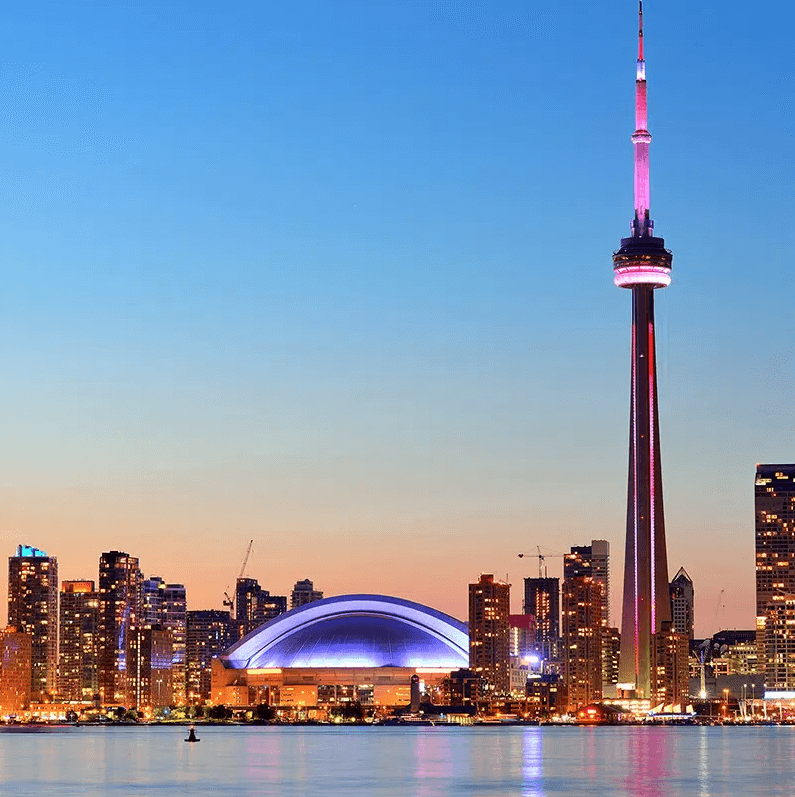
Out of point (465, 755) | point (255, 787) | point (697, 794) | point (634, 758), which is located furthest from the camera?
point (465, 755)

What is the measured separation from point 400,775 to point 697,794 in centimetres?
3096

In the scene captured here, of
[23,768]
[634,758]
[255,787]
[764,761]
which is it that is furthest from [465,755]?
[255,787]

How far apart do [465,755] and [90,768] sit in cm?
4148

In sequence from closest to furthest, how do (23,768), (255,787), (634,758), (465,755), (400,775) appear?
(255,787), (400,775), (23,768), (634,758), (465,755)

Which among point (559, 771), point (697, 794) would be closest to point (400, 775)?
point (559, 771)

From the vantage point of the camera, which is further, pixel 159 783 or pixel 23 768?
pixel 23 768

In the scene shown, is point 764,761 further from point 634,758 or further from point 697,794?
point 697,794

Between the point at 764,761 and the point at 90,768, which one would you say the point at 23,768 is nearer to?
the point at 90,768

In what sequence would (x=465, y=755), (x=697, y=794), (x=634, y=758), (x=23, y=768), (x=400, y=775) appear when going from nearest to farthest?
(x=697, y=794), (x=400, y=775), (x=23, y=768), (x=634, y=758), (x=465, y=755)

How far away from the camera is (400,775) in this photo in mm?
145875

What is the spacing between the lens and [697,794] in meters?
122

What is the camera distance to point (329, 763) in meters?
170

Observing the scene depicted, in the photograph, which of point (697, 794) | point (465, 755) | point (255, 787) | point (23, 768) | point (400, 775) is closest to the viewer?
point (697, 794)

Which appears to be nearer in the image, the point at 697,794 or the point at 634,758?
the point at 697,794
